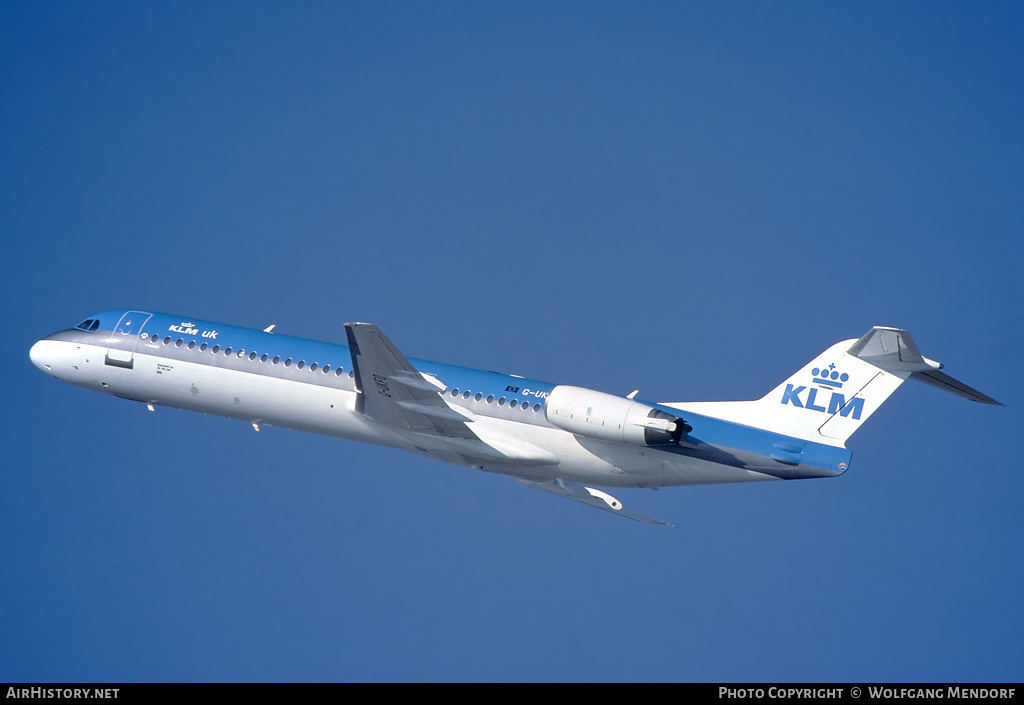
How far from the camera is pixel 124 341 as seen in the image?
112 ft

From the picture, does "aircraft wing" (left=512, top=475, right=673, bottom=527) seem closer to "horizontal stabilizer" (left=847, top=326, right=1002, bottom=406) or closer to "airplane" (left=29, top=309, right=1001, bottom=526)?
"airplane" (left=29, top=309, right=1001, bottom=526)

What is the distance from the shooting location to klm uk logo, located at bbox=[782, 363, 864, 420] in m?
29.2

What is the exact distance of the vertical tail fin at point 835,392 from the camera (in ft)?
92.5

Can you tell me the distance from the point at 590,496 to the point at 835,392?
782cm

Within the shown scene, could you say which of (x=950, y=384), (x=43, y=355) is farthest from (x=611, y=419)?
(x=43, y=355)

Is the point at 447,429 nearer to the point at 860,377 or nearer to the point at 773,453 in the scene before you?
the point at 773,453

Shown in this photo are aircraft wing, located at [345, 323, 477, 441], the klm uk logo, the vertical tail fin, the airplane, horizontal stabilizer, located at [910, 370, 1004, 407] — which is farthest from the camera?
the klm uk logo

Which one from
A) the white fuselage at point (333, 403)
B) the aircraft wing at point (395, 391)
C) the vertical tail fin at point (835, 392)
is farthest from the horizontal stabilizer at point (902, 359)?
the aircraft wing at point (395, 391)

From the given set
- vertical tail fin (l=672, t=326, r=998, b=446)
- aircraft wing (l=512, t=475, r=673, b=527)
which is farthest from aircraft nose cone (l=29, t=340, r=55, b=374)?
vertical tail fin (l=672, t=326, r=998, b=446)

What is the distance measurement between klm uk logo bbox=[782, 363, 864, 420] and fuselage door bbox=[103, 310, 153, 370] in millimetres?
17300

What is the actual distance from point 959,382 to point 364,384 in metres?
13.6
